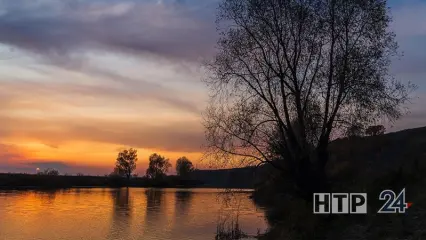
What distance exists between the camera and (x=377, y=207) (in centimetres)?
1861

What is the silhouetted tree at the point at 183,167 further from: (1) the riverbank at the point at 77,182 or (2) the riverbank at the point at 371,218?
(2) the riverbank at the point at 371,218

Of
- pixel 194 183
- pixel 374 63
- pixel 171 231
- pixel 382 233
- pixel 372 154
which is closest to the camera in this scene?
pixel 382 233

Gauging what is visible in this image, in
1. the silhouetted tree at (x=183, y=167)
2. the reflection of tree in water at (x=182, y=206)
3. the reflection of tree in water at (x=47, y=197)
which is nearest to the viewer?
the reflection of tree in water at (x=182, y=206)

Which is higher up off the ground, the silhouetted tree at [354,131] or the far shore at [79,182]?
the silhouetted tree at [354,131]

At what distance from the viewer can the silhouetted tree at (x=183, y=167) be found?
17962cm

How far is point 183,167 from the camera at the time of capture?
183500 mm

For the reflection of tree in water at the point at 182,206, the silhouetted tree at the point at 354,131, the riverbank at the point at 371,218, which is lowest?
the reflection of tree in water at the point at 182,206

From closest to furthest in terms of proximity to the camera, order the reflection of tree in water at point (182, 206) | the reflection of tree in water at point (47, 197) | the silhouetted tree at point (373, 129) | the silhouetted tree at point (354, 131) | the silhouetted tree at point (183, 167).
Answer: the silhouetted tree at point (354, 131), the silhouetted tree at point (373, 129), the reflection of tree in water at point (182, 206), the reflection of tree in water at point (47, 197), the silhouetted tree at point (183, 167)

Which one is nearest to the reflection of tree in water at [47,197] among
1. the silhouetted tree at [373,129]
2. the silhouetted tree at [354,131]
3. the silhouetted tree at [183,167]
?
the silhouetted tree at [354,131]

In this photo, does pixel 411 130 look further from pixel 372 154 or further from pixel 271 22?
pixel 271 22

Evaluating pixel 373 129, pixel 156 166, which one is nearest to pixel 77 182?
pixel 156 166

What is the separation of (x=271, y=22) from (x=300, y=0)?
167cm

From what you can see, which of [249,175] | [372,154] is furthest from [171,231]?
[372,154]

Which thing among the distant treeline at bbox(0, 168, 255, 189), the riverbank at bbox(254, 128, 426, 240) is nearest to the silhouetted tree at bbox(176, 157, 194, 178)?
the distant treeline at bbox(0, 168, 255, 189)
